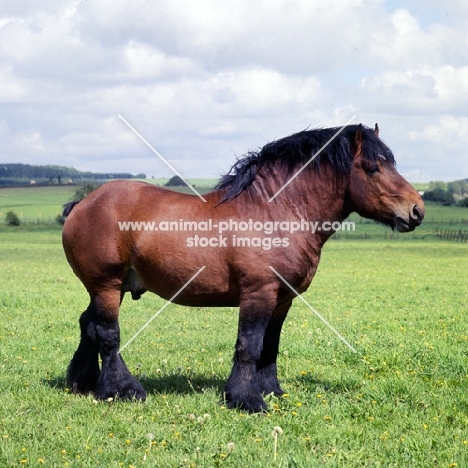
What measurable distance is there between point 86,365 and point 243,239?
2.50 meters

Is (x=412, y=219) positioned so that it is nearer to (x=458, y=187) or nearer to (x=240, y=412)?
(x=240, y=412)

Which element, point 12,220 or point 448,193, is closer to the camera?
point 12,220

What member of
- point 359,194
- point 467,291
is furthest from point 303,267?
point 467,291

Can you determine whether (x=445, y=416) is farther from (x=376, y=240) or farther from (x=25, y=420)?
(x=376, y=240)

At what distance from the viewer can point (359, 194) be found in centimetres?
696

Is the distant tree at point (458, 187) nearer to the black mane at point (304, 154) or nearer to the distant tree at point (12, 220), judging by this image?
the distant tree at point (12, 220)

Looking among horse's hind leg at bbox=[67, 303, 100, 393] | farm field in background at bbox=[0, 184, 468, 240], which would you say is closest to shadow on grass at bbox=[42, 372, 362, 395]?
horse's hind leg at bbox=[67, 303, 100, 393]

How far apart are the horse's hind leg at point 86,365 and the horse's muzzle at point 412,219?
3594 millimetres

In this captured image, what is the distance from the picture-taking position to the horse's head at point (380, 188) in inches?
266

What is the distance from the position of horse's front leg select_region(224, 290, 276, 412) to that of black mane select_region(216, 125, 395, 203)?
1193 mm

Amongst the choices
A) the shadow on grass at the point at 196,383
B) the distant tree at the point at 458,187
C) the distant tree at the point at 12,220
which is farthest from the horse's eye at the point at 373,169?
the distant tree at the point at 458,187

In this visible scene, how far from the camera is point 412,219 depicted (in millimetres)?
6723

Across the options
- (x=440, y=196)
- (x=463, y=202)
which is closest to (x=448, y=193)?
(x=440, y=196)

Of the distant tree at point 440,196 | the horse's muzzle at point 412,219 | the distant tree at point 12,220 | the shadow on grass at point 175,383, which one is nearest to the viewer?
the horse's muzzle at point 412,219
